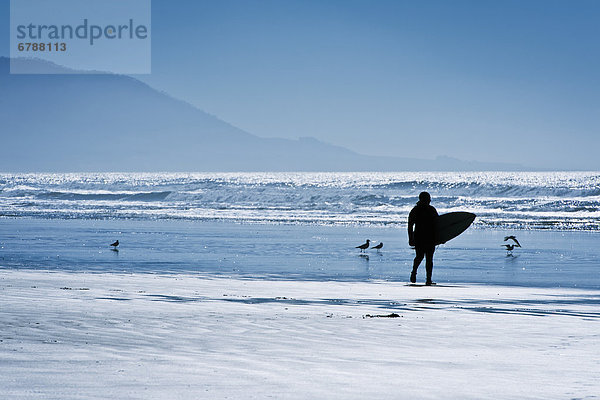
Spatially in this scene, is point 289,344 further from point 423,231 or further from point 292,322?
point 423,231

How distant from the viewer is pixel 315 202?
63.6m

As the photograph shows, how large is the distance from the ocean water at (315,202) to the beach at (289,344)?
26.4 meters

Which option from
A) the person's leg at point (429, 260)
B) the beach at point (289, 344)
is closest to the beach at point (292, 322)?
the beach at point (289, 344)

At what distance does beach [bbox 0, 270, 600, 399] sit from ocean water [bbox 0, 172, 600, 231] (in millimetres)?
26448

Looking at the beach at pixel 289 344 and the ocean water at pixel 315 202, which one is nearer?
the beach at pixel 289 344

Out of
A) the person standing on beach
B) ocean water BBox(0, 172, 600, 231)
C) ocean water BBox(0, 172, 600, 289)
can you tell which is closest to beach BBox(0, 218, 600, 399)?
ocean water BBox(0, 172, 600, 289)

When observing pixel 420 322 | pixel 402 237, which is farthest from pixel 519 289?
pixel 402 237

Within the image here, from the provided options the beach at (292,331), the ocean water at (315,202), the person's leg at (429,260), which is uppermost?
the ocean water at (315,202)

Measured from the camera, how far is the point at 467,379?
5203mm

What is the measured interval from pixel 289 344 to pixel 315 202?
5708cm

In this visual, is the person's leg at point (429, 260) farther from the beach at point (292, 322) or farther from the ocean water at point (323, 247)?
the ocean water at point (323, 247)

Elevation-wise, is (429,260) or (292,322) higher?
(429,260)

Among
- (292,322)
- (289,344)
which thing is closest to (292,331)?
(292,322)

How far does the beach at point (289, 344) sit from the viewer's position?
190 inches
